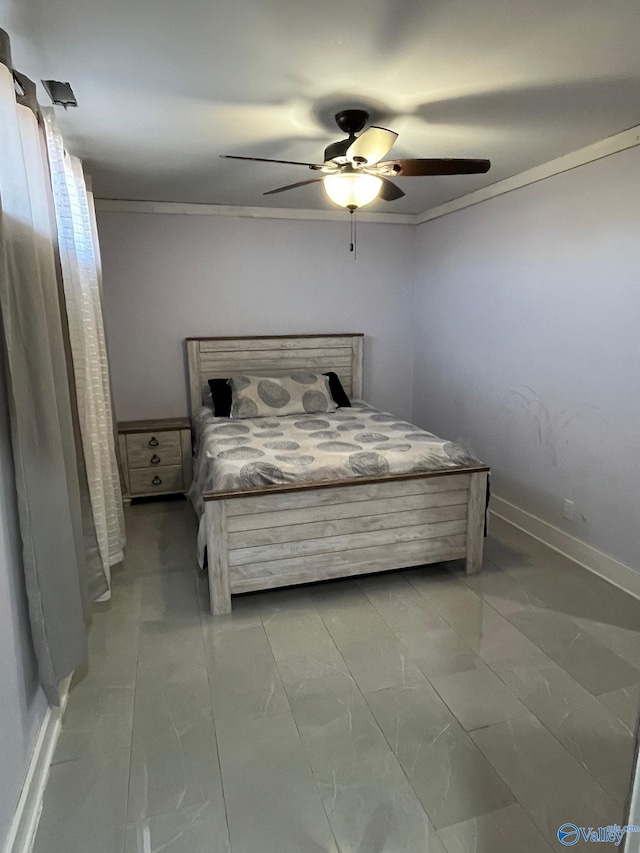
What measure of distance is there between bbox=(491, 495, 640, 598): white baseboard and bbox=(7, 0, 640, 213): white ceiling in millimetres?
2180

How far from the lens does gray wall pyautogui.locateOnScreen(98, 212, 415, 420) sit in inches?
157

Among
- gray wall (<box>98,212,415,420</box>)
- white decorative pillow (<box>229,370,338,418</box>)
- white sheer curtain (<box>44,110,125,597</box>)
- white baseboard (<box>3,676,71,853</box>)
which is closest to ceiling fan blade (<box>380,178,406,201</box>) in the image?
white sheer curtain (<box>44,110,125,597</box>)

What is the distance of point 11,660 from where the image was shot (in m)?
1.48

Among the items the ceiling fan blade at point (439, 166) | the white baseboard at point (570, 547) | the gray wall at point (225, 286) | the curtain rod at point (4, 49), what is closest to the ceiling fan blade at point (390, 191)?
the ceiling fan blade at point (439, 166)

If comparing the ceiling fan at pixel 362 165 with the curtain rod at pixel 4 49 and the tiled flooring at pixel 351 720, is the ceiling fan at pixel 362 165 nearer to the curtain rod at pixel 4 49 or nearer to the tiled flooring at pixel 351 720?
the curtain rod at pixel 4 49

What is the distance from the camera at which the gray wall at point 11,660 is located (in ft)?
4.49

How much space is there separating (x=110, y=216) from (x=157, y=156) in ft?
4.10

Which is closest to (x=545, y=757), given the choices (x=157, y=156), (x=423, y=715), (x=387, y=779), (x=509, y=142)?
(x=423, y=715)

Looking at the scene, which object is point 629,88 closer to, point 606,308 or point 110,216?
Answer: point 606,308

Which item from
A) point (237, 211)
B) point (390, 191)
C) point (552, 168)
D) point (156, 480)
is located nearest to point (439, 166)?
point (390, 191)

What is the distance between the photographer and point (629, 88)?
6.61ft

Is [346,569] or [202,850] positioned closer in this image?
[202,850]

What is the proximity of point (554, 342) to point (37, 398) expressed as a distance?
276cm

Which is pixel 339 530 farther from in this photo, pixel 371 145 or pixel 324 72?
pixel 324 72
